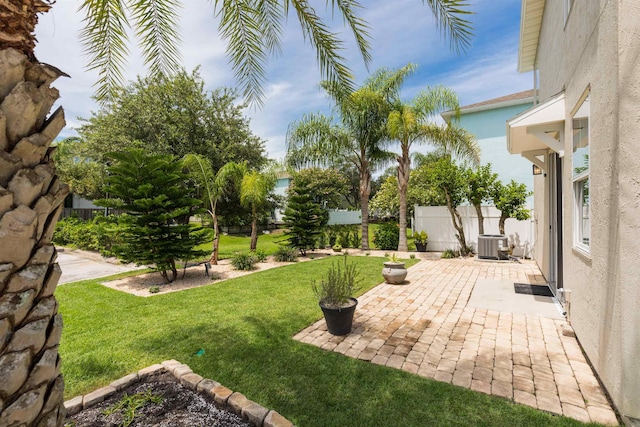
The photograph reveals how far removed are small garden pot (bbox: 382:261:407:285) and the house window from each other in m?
3.58

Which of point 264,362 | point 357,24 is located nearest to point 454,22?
point 357,24

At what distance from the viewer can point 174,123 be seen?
55.5ft

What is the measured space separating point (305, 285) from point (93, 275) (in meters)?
6.86

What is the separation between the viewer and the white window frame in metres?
3.65

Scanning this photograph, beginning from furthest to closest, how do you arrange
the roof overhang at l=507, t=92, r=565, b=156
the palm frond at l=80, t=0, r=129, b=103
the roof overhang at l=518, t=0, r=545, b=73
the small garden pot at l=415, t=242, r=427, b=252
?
the small garden pot at l=415, t=242, r=427, b=252 < the roof overhang at l=518, t=0, r=545, b=73 < the roof overhang at l=507, t=92, r=565, b=156 < the palm frond at l=80, t=0, r=129, b=103

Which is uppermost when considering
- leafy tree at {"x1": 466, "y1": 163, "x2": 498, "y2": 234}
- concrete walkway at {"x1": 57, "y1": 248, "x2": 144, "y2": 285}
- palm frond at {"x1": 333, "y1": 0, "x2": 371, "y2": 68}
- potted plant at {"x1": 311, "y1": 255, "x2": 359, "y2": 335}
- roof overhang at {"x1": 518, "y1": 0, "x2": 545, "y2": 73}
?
roof overhang at {"x1": 518, "y1": 0, "x2": 545, "y2": 73}

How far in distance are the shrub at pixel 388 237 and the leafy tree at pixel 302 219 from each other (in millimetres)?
3160

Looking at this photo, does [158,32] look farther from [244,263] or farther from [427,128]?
[427,128]

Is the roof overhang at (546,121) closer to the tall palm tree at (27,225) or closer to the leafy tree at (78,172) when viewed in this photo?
the tall palm tree at (27,225)

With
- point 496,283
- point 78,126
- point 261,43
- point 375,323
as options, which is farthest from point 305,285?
point 78,126

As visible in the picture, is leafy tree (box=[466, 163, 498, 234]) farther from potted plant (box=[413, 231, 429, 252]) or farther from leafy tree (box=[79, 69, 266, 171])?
leafy tree (box=[79, 69, 266, 171])

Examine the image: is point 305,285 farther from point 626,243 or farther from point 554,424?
point 626,243

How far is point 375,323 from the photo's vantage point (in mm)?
4828

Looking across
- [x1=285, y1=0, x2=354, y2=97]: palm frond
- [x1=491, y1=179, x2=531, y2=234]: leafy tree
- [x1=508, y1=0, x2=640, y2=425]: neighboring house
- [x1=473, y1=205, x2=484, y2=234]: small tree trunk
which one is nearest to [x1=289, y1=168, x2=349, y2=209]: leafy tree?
[x1=473, y1=205, x2=484, y2=234]: small tree trunk
